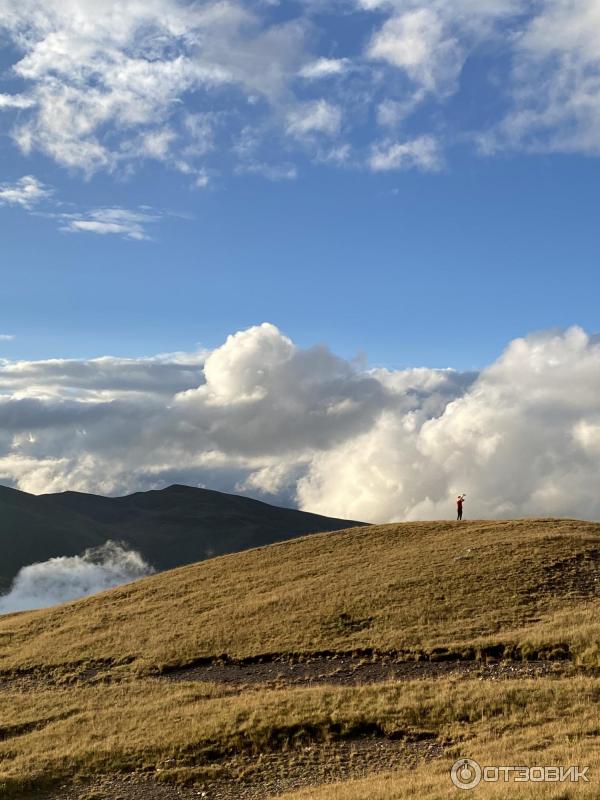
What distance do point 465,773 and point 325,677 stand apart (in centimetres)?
1237

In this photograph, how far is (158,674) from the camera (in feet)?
105

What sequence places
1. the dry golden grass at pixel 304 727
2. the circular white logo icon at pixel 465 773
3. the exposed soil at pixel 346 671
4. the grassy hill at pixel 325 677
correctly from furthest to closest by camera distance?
the exposed soil at pixel 346 671, the grassy hill at pixel 325 677, the dry golden grass at pixel 304 727, the circular white logo icon at pixel 465 773

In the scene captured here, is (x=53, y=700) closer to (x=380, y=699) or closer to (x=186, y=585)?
(x=380, y=699)

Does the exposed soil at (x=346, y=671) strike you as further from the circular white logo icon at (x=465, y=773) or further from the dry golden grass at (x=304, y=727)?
the circular white logo icon at (x=465, y=773)

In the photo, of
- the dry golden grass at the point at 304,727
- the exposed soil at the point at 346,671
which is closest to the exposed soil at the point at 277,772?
the dry golden grass at the point at 304,727

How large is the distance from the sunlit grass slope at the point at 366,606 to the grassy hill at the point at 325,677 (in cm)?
16

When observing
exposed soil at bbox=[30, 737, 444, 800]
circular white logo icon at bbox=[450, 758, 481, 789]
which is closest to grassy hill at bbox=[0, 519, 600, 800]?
exposed soil at bbox=[30, 737, 444, 800]

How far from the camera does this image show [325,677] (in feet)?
93.1

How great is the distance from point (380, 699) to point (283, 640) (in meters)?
10.1

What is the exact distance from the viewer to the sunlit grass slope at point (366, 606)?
31250 mm

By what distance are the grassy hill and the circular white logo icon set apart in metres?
0.39

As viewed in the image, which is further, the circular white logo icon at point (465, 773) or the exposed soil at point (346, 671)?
the exposed soil at point (346, 671)

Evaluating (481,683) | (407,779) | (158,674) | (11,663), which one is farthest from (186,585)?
(407,779)

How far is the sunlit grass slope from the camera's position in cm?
3125
